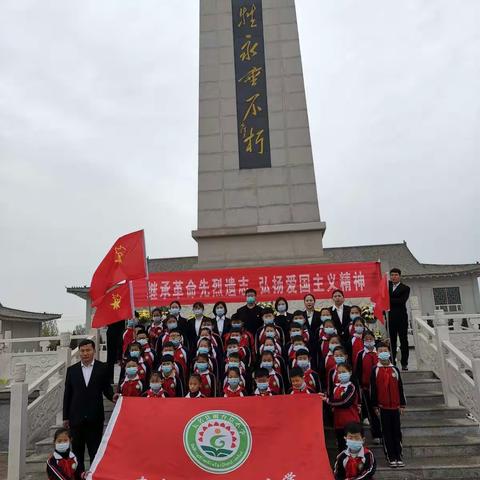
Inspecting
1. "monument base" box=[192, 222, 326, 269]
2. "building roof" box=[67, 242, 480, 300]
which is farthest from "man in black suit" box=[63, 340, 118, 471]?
"building roof" box=[67, 242, 480, 300]

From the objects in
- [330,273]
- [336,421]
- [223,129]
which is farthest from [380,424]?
[223,129]

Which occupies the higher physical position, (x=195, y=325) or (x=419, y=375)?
(x=195, y=325)

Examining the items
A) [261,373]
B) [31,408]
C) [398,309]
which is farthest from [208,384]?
[398,309]

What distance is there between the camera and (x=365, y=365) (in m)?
4.77

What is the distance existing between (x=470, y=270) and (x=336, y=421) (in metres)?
18.7

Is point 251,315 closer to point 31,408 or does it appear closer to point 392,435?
point 392,435

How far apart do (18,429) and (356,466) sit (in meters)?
3.31

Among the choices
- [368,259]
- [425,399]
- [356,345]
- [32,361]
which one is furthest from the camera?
[368,259]

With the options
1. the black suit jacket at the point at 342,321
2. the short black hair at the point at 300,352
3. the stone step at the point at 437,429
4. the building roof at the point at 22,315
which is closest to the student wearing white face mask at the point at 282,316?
the black suit jacket at the point at 342,321

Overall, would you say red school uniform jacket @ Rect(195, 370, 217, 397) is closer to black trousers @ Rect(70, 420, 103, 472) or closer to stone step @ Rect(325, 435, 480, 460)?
black trousers @ Rect(70, 420, 103, 472)

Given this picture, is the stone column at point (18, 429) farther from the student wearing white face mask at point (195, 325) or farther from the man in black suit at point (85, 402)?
the student wearing white face mask at point (195, 325)

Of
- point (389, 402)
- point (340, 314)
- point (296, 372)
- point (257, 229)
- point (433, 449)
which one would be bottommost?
point (433, 449)

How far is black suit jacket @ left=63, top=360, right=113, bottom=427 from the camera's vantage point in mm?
4074

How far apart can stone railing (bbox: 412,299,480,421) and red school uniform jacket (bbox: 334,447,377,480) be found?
2.21 m
